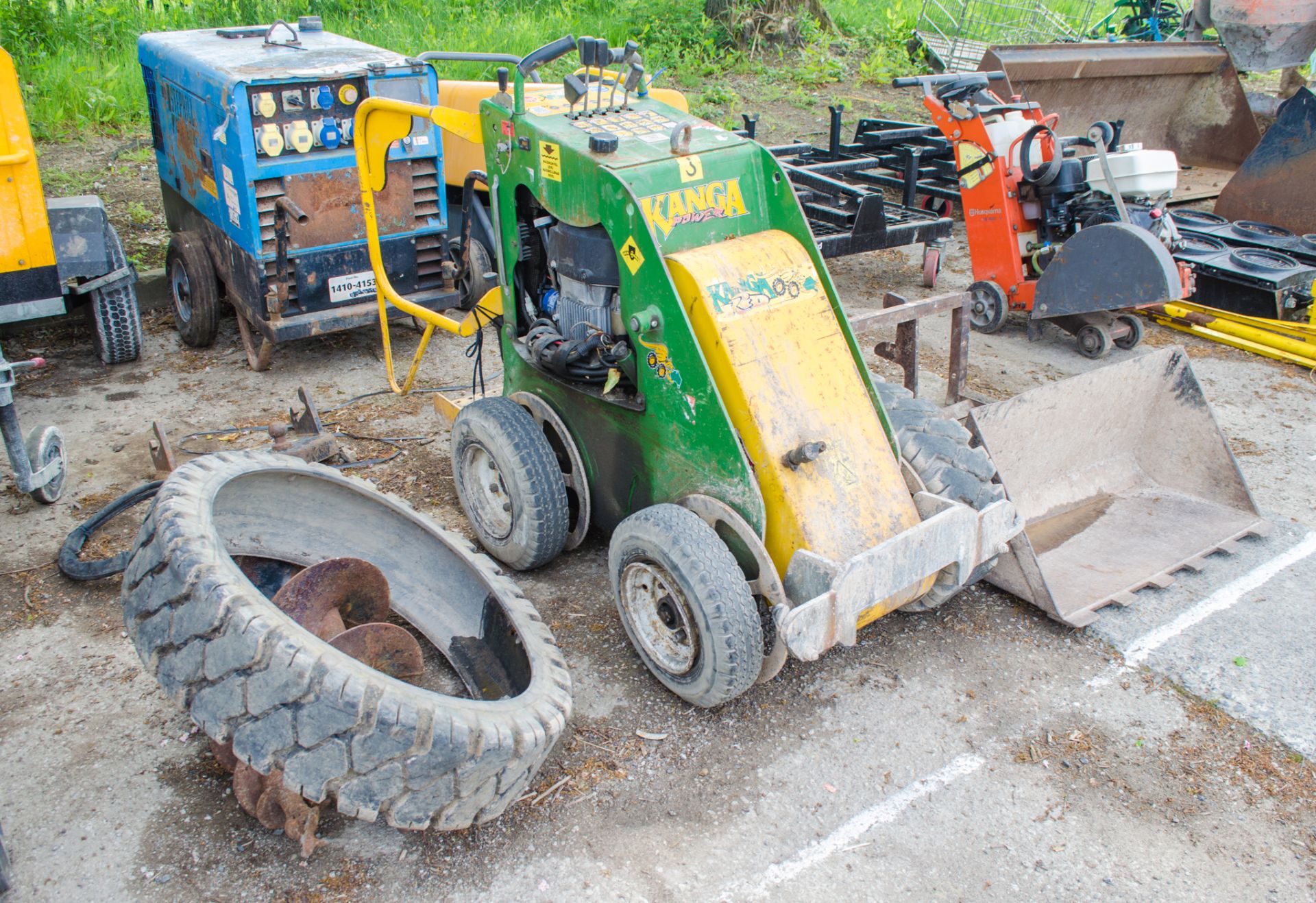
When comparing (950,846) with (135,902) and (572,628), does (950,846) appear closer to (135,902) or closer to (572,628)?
(572,628)

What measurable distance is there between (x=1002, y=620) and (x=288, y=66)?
4.60 meters

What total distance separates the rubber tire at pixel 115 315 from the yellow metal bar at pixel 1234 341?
6780mm

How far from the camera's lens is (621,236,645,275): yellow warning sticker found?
11.0ft

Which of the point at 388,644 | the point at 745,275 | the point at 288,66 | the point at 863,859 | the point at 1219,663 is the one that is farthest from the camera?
the point at 288,66

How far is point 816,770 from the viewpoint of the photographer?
10.6 feet

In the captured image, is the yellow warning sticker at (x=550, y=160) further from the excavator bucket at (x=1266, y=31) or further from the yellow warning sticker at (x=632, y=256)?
the excavator bucket at (x=1266, y=31)

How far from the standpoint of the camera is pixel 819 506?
3.31m

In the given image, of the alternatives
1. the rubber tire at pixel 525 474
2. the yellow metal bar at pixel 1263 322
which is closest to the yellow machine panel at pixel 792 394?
the rubber tire at pixel 525 474

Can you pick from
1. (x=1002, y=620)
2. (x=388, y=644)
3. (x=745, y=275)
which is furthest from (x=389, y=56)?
(x=1002, y=620)

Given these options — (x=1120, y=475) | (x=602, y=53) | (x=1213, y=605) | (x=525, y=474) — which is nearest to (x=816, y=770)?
(x=525, y=474)

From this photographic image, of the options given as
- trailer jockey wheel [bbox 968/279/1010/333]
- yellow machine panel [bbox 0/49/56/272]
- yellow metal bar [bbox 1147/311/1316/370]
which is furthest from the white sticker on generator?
yellow metal bar [bbox 1147/311/1316/370]

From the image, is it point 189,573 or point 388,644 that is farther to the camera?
point 388,644

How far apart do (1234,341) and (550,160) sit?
17.2ft

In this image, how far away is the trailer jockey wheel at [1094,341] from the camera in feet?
21.2
